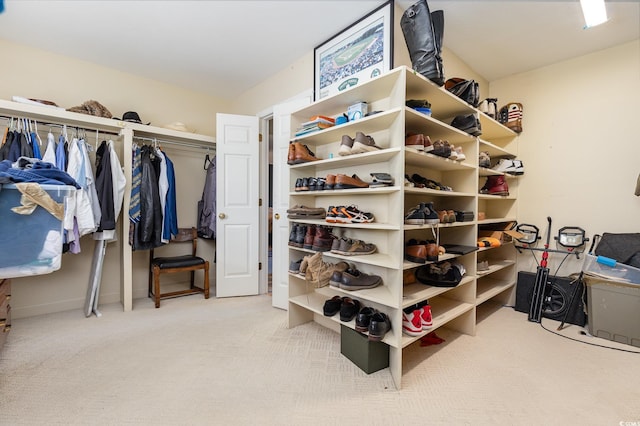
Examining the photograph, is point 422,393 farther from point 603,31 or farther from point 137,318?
point 603,31

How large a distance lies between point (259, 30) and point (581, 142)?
332cm

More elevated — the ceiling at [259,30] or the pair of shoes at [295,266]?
the ceiling at [259,30]

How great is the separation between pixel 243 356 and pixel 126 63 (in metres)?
3.27

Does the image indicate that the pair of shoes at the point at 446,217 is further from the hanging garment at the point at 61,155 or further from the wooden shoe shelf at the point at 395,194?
the hanging garment at the point at 61,155

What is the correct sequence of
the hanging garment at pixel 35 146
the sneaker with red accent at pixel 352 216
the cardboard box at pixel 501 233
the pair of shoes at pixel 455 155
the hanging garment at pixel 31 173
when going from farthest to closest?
the cardboard box at pixel 501 233 → the hanging garment at pixel 35 146 → the pair of shoes at pixel 455 155 → the sneaker with red accent at pixel 352 216 → the hanging garment at pixel 31 173

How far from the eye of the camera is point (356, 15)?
224cm

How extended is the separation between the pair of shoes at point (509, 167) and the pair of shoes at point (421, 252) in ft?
5.70

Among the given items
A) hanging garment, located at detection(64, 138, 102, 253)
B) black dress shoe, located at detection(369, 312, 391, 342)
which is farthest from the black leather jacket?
black dress shoe, located at detection(369, 312, 391, 342)

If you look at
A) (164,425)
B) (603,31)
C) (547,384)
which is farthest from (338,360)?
(603,31)

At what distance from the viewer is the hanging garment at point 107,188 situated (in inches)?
105

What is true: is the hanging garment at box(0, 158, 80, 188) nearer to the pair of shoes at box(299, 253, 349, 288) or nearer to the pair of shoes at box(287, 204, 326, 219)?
the pair of shoes at box(287, 204, 326, 219)

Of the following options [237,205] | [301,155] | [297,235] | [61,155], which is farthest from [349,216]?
[61,155]

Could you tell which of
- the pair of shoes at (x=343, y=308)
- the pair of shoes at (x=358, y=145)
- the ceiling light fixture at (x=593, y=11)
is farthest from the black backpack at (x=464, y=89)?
the pair of shoes at (x=343, y=308)

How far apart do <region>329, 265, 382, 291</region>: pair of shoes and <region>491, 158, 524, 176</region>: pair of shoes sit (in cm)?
203
